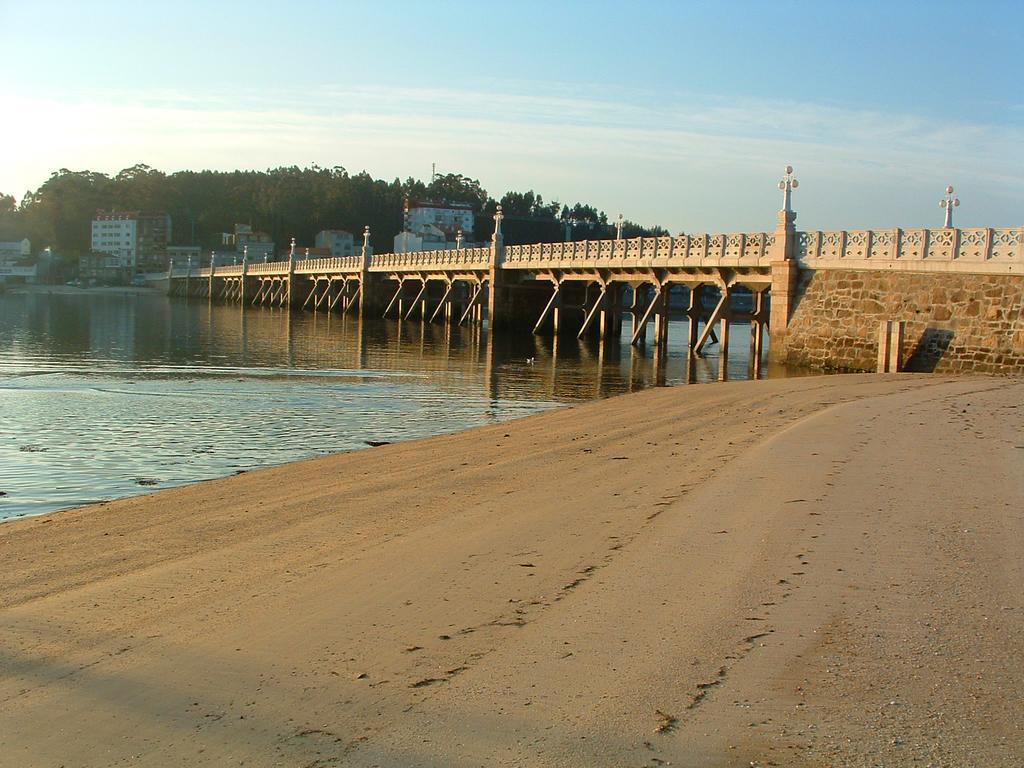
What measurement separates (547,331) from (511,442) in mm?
40966

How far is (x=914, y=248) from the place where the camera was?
88.3ft

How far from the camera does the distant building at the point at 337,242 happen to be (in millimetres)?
152375

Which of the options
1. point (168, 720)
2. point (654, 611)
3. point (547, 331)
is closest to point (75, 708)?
point (168, 720)

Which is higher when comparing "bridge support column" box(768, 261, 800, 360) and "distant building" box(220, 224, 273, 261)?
"distant building" box(220, 224, 273, 261)

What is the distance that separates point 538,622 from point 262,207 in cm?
17631

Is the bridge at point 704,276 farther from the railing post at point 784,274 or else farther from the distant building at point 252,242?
the distant building at point 252,242

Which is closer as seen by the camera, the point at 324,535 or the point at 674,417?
the point at 324,535

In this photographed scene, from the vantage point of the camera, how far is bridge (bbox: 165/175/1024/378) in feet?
83.9

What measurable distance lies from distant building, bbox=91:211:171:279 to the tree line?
5.33m

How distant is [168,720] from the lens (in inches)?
162

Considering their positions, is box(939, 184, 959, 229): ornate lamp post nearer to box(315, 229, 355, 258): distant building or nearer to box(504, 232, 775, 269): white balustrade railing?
box(504, 232, 775, 269): white balustrade railing

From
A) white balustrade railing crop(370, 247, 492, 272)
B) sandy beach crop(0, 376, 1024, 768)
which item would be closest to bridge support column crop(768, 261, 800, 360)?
sandy beach crop(0, 376, 1024, 768)

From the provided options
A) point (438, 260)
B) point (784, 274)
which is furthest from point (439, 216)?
point (784, 274)

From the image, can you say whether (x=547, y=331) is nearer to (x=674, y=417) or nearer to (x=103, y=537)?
(x=674, y=417)
